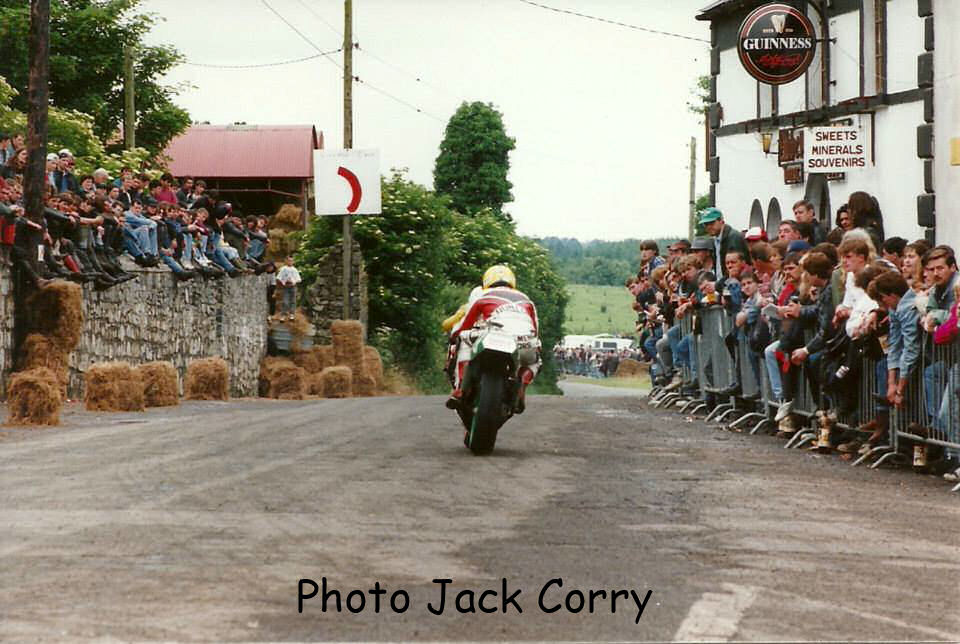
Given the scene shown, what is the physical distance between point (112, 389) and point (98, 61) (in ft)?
124

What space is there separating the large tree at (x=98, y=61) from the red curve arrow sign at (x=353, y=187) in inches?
592

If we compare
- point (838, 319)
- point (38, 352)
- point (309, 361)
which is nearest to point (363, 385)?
point (309, 361)

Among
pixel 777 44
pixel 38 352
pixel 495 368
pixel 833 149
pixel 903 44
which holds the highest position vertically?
pixel 903 44

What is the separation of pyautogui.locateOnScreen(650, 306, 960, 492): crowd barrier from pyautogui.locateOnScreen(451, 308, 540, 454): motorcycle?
2917 millimetres

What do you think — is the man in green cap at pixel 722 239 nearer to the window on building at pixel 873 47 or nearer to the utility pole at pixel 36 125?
the utility pole at pixel 36 125

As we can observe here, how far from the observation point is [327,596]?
774 cm

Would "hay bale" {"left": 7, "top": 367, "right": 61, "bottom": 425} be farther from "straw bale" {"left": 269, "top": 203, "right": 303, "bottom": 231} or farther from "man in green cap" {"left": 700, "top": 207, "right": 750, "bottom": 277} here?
"straw bale" {"left": 269, "top": 203, "right": 303, "bottom": 231}

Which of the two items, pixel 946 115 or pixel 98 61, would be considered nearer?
pixel 946 115

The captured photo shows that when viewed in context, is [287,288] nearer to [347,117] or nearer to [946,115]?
[347,117]

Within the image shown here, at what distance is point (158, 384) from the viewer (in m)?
25.9

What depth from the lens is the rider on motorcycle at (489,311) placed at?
15.6 meters

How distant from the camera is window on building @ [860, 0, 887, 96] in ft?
109

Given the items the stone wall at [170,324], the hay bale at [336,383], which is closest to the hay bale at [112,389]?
the stone wall at [170,324]

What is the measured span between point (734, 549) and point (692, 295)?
13.0m
